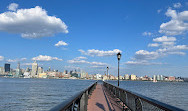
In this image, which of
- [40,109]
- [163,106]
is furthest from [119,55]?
[163,106]

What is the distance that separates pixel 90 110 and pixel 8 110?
1378cm

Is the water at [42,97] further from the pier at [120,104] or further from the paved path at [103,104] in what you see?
the pier at [120,104]

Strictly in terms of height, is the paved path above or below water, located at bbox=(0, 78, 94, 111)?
above

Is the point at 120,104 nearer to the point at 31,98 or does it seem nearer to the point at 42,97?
the point at 31,98

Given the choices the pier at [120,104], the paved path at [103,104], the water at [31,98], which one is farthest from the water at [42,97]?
the pier at [120,104]

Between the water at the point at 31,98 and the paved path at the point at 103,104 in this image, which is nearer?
the paved path at the point at 103,104

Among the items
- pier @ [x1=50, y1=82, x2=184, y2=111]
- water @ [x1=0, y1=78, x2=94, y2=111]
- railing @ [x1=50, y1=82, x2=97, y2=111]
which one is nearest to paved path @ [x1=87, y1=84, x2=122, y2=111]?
pier @ [x1=50, y1=82, x2=184, y2=111]

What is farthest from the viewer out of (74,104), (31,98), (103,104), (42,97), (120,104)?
(42,97)

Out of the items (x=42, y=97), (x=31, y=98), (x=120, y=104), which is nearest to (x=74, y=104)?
(x=120, y=104)

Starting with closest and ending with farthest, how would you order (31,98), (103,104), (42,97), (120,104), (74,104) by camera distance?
1. (74,104)
2. (103,104)
3. (120,104)
4. (31,98)
5. (42,97)

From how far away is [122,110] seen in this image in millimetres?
10508

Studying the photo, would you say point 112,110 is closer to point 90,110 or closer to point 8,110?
point 90,110

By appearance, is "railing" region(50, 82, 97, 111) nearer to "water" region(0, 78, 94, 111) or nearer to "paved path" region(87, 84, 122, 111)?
"paved path" region(87, 84, 122, 111)

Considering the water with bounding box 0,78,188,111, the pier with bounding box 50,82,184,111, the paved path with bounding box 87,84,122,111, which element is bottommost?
the water with bounding box 0,78,188,111
